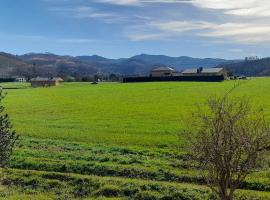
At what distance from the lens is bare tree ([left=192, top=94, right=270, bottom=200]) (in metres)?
15.5

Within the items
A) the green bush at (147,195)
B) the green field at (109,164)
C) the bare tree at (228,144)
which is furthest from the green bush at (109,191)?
the bare tree at (228,144)

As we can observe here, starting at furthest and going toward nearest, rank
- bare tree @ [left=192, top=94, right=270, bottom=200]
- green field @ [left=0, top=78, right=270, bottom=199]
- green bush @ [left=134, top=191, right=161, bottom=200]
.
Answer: green field @ [left=0, top=78, right=270, bottom=199] < green bush @ [left=134, top=191, right=161, bottom=200] < bare tree @ [left=192, top=94, right=270, bottom=200]

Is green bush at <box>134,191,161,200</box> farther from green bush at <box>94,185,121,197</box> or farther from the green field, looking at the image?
green bush at <box>94,185,121,197</box>

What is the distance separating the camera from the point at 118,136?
137 ft

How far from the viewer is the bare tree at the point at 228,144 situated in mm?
15539

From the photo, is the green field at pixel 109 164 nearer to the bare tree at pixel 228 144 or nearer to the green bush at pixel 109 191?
the green bush at pixel 109 191

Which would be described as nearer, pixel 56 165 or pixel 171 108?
pixel 56 165

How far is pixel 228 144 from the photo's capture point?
15.5m

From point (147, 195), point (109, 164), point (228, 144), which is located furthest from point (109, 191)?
point (228, 144)

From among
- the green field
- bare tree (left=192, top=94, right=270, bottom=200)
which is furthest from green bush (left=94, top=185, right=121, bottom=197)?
bare tree (left=192, top=94, right=270, bottom=200)

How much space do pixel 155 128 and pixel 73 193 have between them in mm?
21899

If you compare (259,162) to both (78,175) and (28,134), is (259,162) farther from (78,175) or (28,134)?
(28,134)

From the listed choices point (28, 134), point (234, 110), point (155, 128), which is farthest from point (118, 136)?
point (234, 110)

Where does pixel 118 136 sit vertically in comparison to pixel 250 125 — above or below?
below
